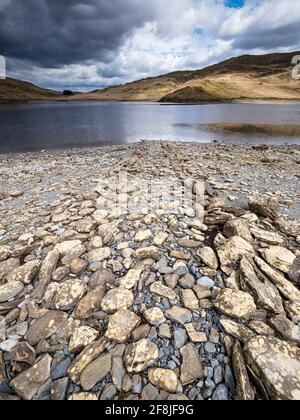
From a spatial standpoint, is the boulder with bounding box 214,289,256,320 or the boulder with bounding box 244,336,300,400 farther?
the boulder with bounding box 214,289,256,320

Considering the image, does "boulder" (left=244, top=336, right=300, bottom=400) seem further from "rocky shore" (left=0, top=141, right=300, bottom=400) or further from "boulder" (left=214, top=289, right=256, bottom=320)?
"boulder" (left=214, top=289, right=256, bottom=320)

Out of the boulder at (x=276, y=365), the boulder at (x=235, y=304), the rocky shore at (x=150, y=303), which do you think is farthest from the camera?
the boulder at (x=235, y=304)

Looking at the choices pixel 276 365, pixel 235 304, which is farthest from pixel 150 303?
pixel 276 365

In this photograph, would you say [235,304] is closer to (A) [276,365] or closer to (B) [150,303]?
(A) [276,365]

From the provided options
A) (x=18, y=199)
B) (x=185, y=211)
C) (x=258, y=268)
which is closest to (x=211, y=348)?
(x=258, y=268)

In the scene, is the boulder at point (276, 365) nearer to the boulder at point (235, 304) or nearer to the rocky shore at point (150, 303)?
the rocky shore at point (150, 303)

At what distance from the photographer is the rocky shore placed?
2455 mm

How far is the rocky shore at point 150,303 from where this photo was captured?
2.46m

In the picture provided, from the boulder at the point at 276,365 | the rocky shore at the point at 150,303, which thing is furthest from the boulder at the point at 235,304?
the boulder at the point at 276,365

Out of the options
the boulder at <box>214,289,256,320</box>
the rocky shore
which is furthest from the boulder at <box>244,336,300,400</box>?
the boulder at <box>214,289,256,320</box>

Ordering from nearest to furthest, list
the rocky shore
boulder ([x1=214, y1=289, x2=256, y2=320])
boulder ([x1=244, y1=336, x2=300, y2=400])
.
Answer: boulder ([x1=244, y1=336, x2=300, y2=400])
the rocky shore
boulder ([x1=214, y1=289, x2=256, y2=320])

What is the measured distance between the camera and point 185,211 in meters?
5.73
